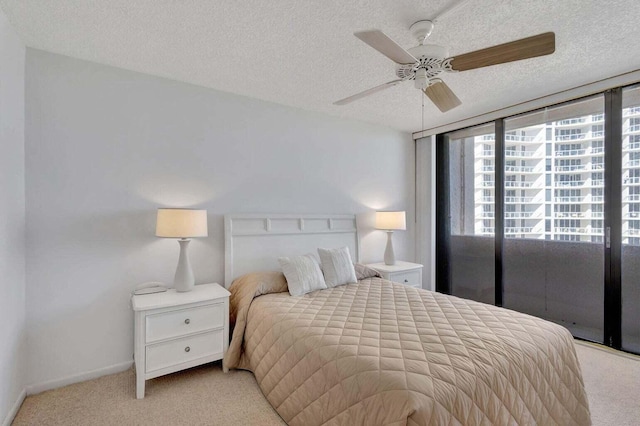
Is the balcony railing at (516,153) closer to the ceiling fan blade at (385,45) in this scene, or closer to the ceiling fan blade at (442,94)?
the ceiling fan blade at (442,94)

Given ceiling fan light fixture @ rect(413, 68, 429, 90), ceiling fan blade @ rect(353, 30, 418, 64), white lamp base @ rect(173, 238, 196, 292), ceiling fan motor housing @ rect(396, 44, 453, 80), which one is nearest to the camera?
ceiling fan blade @ rect(353, 30, 418, 64)

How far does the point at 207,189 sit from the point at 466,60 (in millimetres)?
2286

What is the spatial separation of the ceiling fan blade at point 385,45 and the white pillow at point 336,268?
6.07 ft

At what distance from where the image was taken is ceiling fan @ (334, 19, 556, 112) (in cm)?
152

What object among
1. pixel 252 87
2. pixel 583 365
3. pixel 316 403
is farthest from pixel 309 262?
pixel 583 365

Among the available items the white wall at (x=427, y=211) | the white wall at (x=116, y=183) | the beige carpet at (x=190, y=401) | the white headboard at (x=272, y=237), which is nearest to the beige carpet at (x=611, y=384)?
the beige carpet at (x=190, y=401)

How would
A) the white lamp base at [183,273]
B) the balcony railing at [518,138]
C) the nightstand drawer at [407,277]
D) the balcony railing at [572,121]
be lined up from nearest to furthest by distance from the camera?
1. the white lamp base at [183,273]
2. the balcony railing at [572,121]
3. the balcony railing at [518,138]
4. the nightstand drawer at [407,277]

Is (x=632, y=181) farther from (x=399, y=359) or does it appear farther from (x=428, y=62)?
(x=399, y=359)

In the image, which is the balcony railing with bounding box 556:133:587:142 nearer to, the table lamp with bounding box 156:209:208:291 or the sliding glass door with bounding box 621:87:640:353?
the sliding glass door with bounding box 621:87:640:353

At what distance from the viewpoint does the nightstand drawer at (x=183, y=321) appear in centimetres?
217

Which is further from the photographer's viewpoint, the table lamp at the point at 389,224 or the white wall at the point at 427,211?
the white wall at the point at 427,211

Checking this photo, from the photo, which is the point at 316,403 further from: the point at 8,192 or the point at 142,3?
the point at 142,3

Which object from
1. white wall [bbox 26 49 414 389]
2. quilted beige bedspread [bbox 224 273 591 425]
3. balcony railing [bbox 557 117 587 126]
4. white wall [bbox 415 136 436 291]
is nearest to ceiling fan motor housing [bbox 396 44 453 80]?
quilted beige bedspread [bbox 224 273 591 425]

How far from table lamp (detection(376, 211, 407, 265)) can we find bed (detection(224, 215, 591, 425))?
1.11 m
